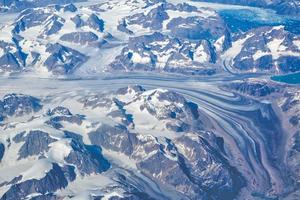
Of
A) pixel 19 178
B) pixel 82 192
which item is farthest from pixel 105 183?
pixel 19 178

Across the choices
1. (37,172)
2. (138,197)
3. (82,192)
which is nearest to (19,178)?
(37,172)

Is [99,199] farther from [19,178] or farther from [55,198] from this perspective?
[19,178]

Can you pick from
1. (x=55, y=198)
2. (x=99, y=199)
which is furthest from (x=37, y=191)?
(x=99, y=199)

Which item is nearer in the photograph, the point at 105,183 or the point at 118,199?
the point at 118,199

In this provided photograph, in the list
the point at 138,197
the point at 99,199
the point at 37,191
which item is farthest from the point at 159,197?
the point at 37,191

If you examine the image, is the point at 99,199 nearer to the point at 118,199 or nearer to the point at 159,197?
the point at 118,199

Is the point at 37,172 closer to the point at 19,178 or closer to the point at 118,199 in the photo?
the point at 19,178
